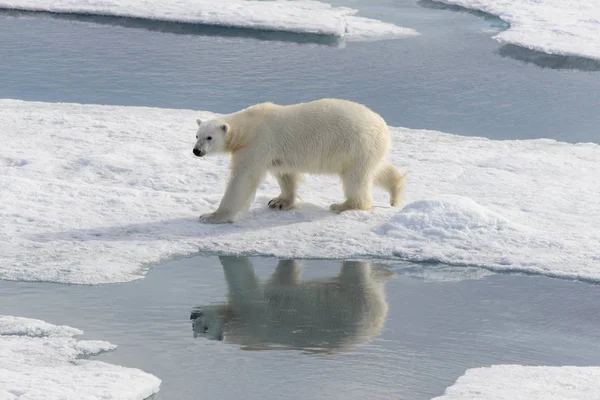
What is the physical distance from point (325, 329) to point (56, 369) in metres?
1.48

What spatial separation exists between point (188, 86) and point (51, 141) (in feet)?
9.94

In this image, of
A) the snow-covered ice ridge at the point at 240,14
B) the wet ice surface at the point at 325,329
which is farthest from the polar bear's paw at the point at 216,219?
the snow-covered ice ridge at the point at 240,14

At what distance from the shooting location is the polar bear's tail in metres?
7.02

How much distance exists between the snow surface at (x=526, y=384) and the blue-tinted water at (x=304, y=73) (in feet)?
17.5

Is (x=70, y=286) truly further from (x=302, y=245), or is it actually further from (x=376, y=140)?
(x=376, y=140)

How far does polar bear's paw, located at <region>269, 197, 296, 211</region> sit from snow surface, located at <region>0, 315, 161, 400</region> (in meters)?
2.31

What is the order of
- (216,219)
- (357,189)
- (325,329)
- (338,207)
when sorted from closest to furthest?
(325,329)
(216,219)
(357,189)
(338,207)

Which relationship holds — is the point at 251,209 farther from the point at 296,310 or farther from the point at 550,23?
the point at 550,23

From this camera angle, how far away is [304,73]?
37.9ft

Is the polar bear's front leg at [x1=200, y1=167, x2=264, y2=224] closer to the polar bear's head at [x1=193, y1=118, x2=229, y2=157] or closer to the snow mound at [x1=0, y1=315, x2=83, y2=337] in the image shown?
the polar bear's head at [x1=193, y1=118, x2=229, y2=157]

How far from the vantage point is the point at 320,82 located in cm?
1124

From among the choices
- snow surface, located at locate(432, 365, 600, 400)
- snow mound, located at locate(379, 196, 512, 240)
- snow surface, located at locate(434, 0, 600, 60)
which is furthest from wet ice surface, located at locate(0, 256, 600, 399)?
snow surface, located at locate(434, 0, 600, 60)

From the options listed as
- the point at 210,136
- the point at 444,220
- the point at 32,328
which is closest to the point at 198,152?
the point at 210,136

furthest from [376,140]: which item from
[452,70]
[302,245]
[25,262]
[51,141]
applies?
[452,70]
